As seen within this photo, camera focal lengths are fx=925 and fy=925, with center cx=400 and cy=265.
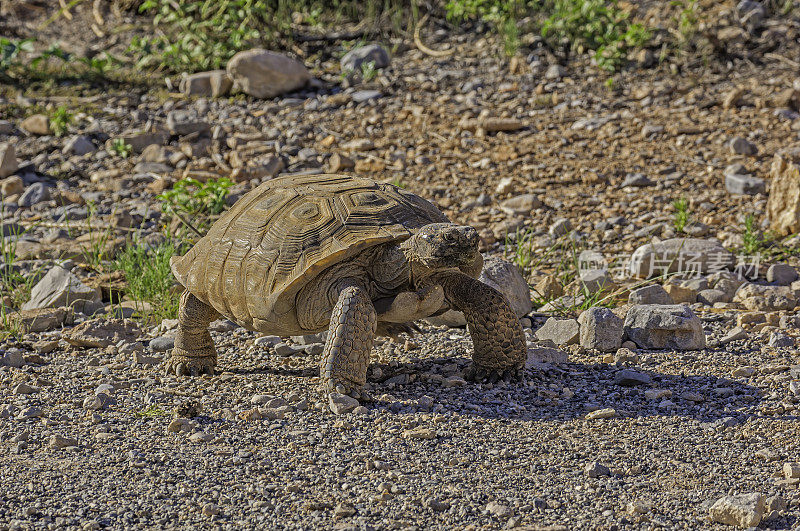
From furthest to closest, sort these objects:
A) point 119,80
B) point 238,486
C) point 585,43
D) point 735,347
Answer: point 119,80
point 585,43
point 735,347
point 238,486

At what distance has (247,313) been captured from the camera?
4066mm

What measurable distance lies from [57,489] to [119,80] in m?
7.40

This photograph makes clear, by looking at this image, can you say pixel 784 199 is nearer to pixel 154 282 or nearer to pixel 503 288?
pixel 503 288

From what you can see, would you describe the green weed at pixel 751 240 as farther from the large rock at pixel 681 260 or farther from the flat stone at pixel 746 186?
the flat stone at pixel 746 186

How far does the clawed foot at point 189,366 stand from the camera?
14.1 feet

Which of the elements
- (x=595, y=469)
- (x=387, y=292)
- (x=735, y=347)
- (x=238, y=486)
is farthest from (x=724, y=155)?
(x=238, y=486)

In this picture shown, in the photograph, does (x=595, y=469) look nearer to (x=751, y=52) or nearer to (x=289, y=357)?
(x=289, y=357)

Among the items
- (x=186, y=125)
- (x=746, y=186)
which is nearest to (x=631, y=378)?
(x=746, y=186)

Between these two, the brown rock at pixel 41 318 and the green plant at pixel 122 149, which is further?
the green plant at pixel 122 149

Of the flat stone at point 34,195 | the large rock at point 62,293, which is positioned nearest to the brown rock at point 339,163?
the flat stone at point 34,195

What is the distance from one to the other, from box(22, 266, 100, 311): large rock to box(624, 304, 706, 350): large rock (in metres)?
3.10

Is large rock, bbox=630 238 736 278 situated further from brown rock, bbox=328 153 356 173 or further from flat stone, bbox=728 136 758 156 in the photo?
brown rock, bbox=328 153 356 173

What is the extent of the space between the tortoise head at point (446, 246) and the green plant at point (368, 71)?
554cm

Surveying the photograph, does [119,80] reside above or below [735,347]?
above
